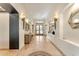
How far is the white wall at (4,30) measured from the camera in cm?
785

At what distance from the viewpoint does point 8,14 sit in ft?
25.5

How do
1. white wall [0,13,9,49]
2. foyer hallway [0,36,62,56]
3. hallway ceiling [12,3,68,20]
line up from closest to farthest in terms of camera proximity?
foyer hallway [0,36,62,56] → hallway ceiling [12,3,68,20] → white wall [0,13,9,49]

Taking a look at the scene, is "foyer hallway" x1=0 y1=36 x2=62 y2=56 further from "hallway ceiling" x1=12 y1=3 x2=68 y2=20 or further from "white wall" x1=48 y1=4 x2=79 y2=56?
"hallway ceiling" x1=12 y1=3 x2=68 y2=20

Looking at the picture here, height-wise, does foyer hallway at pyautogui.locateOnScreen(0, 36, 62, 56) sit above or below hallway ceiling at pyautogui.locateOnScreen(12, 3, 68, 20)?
below

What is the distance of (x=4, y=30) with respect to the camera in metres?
7.96

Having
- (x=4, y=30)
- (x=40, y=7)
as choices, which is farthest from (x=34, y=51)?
(x=4, y=30)

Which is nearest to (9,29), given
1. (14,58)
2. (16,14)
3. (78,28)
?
(16,14)

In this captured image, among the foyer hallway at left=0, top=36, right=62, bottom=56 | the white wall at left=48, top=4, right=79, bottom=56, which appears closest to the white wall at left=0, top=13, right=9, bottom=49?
the foyer hallway at left=0, top=36, right=62, bottom=56

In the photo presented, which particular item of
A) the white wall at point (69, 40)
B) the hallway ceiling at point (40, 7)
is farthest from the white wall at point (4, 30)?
the white wall at point (69, 40)

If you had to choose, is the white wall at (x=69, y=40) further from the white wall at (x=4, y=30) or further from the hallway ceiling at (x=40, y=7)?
the white wall at (x=4, y=30)

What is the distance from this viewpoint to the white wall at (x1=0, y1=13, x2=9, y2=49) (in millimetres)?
7850

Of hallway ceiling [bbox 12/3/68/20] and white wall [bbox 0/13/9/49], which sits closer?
hallway ceiling [bbox 12/3/68/20]

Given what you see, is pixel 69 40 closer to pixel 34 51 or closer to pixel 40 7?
pixel 40 7

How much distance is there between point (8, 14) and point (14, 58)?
6.59 m
